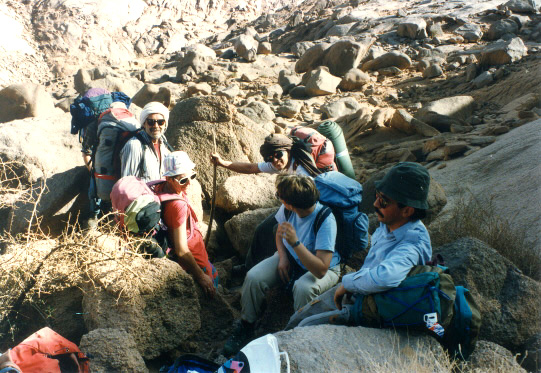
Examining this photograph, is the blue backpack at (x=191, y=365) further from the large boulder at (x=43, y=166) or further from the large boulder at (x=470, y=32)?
the large boulder at (x=470, y=32)

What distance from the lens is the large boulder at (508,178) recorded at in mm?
5000

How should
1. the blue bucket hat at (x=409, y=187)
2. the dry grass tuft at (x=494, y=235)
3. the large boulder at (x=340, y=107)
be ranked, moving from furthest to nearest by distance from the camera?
the large boulder at (x=340, y=107)
the dry grass tuft at (x=494, y=235)
the blue bucket hat at (x=409, y=187)

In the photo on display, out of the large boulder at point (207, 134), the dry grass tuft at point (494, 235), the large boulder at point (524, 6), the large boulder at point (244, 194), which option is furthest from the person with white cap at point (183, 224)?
the large boulder at point (524, 6)

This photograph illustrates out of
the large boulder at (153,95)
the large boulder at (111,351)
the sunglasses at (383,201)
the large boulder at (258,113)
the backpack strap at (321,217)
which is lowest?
the large boulder at (258,113)

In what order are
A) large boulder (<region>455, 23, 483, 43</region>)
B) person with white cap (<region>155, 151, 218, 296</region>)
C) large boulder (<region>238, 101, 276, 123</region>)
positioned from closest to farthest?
person with white cap (<region>155, 151, 218, 296</region>) < large boulder (<region>238, 101, 276, 123</region>) < large boulder (<region>455, 23, 483, 43</region>)

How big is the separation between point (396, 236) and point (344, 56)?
12.9 metres

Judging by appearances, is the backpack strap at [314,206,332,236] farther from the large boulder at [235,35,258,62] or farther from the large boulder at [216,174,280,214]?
the large boulder at [235,35,258,62]

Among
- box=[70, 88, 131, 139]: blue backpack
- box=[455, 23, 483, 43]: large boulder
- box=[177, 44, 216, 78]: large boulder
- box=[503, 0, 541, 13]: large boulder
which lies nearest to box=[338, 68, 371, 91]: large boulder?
box=[455, 23, 483, 43]: large boulder

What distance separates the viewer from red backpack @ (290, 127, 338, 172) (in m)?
4.86

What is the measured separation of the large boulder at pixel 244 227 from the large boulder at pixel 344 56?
10209 millimetres

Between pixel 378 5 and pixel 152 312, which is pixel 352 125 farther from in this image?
pixel 378 5

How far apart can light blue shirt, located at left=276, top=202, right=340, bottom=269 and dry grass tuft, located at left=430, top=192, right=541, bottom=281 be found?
5.38 ft

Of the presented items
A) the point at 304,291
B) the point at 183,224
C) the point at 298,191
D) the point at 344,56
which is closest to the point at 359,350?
the point at 304,291

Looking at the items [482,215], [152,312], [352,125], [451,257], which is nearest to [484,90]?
[352,125]
